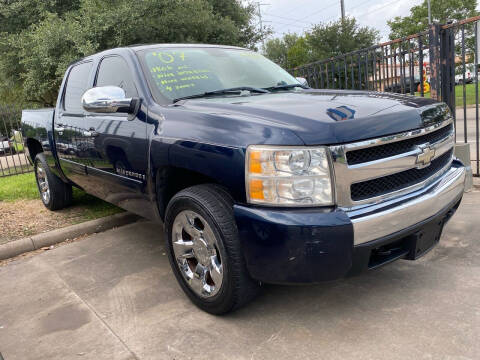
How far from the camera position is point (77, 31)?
1077 centimetres

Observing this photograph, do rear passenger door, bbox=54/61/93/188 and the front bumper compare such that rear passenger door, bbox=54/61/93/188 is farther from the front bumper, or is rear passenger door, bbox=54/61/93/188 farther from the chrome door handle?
the front bumper

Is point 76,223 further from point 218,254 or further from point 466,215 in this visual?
point 466,215

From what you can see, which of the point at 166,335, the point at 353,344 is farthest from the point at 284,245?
the point at 166,335

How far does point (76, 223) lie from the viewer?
16.1 ft

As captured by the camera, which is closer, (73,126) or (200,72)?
(200,72)

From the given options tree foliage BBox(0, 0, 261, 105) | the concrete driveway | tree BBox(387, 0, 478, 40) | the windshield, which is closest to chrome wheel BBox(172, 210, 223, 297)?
the concrete driveway

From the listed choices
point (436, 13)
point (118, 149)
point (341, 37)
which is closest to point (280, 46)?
point (436, 13)

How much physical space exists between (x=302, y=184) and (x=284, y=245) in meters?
0.32

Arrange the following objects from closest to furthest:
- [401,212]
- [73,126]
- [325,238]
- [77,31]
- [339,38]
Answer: [325,238], [401,212], [73,126], [77,31], [339,38]

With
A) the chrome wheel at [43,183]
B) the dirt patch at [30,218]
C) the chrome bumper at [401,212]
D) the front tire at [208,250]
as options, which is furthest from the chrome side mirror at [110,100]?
the chrome wheel at [43,183]

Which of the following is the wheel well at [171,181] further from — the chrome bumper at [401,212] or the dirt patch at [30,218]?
the dirt patch at [30,218]

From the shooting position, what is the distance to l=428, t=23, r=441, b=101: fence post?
16.3 feet

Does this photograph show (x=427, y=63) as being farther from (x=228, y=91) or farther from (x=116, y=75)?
(x=116, y=75)

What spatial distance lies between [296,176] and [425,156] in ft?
3.09
